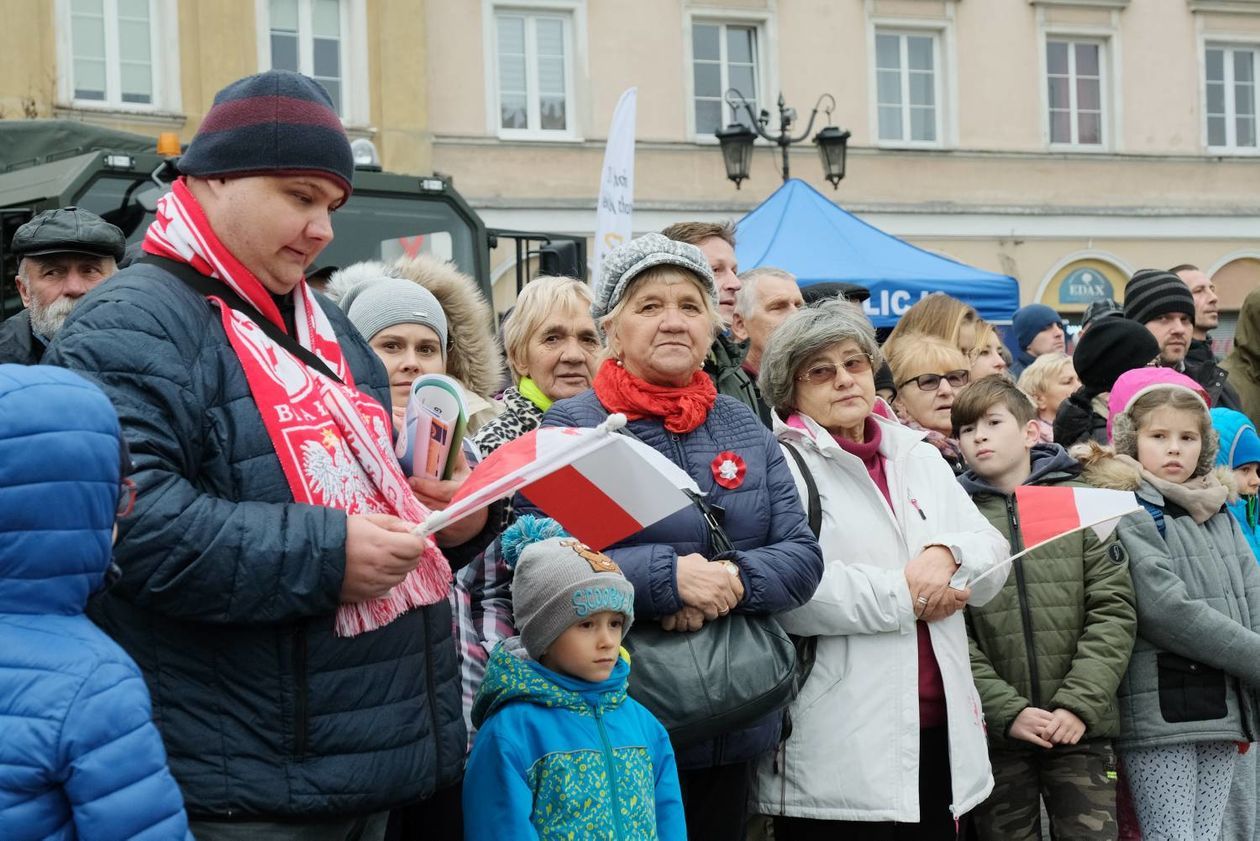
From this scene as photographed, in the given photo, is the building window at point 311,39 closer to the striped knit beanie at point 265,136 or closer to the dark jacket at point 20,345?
the dark jacket at point 20,345

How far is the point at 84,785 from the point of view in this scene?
7.13 ft

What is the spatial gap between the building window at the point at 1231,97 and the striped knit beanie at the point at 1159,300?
18.0 m

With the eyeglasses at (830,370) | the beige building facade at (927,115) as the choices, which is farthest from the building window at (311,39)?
the eyeglasses at (830,370)

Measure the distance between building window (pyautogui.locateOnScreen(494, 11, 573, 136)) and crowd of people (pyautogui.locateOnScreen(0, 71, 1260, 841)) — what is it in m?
14.4

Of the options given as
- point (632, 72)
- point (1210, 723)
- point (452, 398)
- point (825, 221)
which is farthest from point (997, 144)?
point (452, 398)

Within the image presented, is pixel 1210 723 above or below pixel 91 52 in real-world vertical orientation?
below

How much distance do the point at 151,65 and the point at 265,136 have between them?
16.9 metres

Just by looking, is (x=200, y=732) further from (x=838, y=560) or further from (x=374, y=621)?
(x=838, y=560)

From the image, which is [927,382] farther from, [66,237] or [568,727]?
[66,237]

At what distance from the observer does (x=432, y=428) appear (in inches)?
118

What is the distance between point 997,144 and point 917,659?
19.4 metres

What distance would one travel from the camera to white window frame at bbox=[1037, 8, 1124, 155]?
74.3 ft

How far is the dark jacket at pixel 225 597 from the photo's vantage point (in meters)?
2.51

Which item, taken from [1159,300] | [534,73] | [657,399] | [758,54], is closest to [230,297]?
[657,399]
